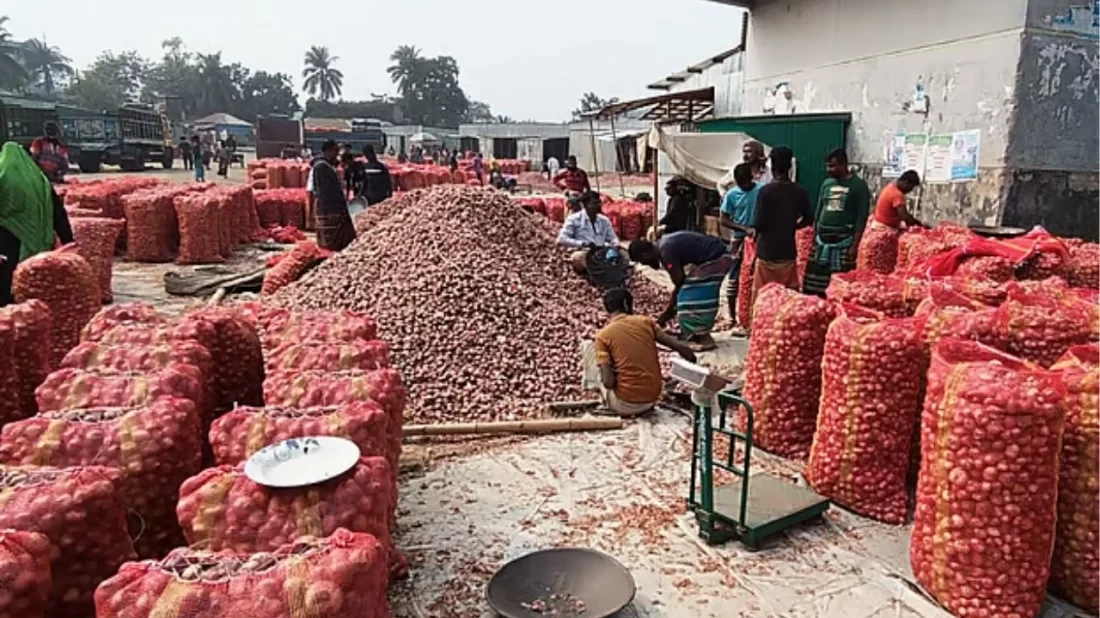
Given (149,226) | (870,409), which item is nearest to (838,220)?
(870,409)

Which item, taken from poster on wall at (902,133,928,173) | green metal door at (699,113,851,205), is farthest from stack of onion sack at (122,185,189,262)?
poster on wall at (902,133,928,173)

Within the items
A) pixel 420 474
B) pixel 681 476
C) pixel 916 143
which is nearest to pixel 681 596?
pixel 681 476

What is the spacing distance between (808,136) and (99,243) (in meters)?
8.57

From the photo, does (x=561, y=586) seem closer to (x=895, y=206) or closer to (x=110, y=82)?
(x=895, y=206)

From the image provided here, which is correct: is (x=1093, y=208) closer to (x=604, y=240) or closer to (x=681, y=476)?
(x=604, y=240)

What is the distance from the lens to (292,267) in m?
7.80

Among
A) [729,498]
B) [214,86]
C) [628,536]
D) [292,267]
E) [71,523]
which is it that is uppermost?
[214,86]

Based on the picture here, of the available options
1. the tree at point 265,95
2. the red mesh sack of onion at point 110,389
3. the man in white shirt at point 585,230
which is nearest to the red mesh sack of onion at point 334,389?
the red mesh sack of onion at point 110,389

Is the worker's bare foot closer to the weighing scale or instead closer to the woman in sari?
the weighing scale

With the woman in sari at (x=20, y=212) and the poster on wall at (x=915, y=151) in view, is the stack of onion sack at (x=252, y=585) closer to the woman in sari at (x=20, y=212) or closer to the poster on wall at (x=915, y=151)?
the woman in sari at (x=20, y=212)

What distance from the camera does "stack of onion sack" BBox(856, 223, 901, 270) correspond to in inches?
271

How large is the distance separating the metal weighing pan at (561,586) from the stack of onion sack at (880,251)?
4906mm

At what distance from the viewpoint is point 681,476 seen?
396 cm

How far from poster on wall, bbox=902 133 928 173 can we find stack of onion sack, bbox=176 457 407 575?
8171 mm
